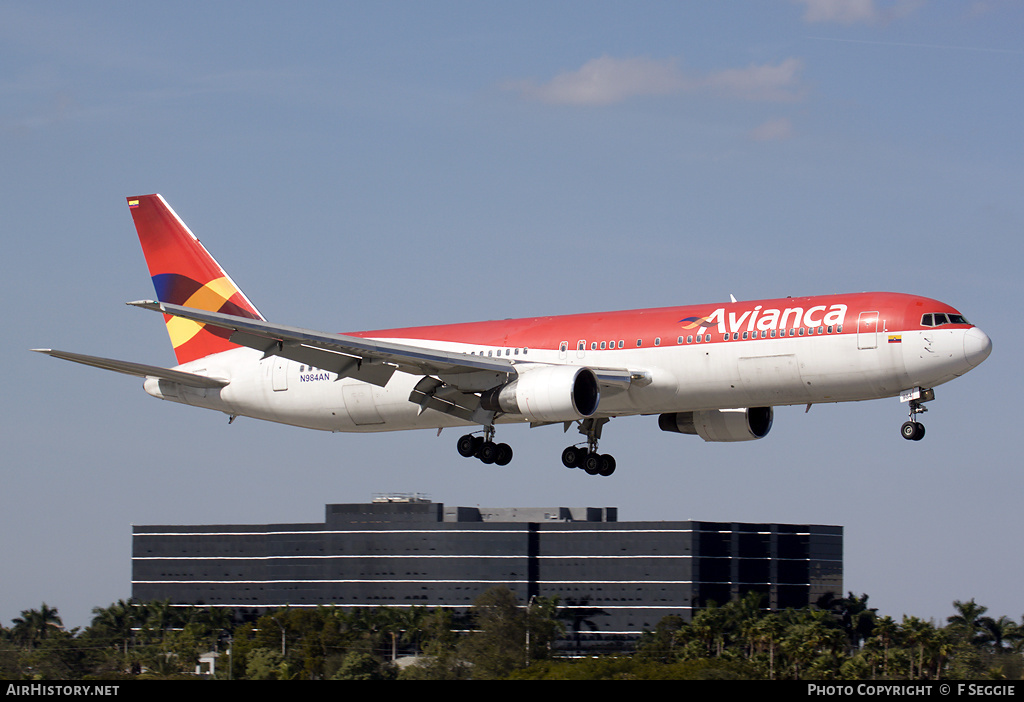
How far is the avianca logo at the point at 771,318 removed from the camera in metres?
43.3

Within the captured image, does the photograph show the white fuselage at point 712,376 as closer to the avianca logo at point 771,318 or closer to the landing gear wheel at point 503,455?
the avianca logo at point 771,318

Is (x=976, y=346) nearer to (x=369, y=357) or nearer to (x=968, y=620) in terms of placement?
(x=369, y=357)

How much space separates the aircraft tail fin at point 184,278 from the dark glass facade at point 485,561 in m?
71.1

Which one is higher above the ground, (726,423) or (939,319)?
(939,319)

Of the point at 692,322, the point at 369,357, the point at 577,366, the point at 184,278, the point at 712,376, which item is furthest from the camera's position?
the point at 184,278

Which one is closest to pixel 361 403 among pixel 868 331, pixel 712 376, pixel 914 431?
pixel 712 376

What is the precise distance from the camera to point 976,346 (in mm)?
41844

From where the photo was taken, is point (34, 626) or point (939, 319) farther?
point (34, 626)

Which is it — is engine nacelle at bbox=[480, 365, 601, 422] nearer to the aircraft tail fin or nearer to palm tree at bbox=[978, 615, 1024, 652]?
the aircraft tail fin

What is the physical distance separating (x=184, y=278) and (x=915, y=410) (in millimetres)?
31506

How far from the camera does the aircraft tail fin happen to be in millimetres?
56750

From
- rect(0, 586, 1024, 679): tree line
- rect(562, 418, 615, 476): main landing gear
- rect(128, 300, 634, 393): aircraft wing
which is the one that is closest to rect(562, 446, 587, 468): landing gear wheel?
rect(562, 418, 615, 476): main landing gear

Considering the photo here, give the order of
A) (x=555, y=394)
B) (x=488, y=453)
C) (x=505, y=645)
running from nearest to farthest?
(x=555, y=394) → (x=488, y=453) → (x=505, y=645)

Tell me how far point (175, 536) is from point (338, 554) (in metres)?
18.3
